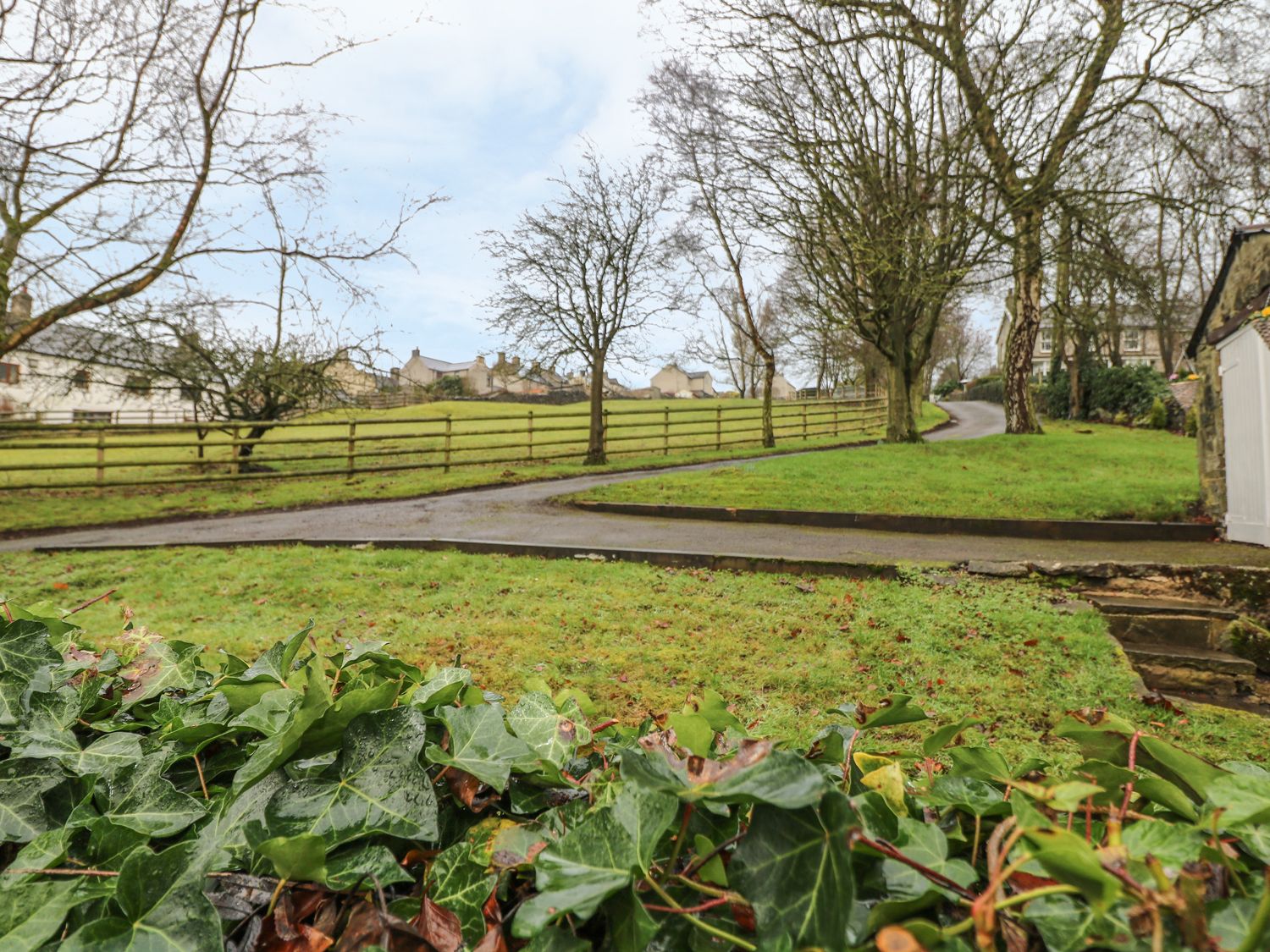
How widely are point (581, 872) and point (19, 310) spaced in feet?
51.5

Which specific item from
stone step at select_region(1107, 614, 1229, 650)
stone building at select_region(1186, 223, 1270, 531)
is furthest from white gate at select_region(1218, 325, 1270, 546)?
stone step at select_region(1107, 614, 1229, 650)

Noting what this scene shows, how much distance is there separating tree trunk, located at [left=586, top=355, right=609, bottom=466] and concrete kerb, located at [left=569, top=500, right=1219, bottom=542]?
8.94 metres

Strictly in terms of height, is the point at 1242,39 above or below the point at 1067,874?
above

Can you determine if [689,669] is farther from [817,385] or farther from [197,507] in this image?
[817,385]

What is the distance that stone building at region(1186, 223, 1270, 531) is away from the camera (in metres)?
7.55

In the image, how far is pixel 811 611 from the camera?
19.1ft

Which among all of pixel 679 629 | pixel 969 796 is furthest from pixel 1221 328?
pixel 969 796

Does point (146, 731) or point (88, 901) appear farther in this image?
point (146, 731)

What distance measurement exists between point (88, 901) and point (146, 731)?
51 cm

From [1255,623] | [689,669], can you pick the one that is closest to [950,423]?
[1255,623]

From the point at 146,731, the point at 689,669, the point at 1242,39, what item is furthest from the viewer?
the point at 1242,39

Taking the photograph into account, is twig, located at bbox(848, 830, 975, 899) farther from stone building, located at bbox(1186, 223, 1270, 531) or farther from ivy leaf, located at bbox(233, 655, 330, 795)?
stone building, located at bbox(1186, 223, 1270, 531)

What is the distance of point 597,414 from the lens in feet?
66.3

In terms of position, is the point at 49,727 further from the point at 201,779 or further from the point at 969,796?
the point at 969,796
